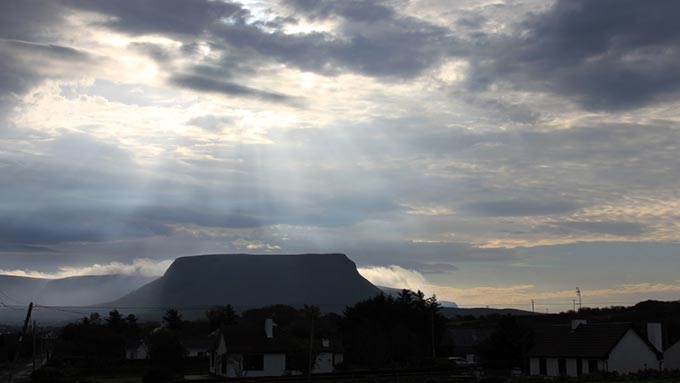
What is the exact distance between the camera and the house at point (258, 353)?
74.2 metres

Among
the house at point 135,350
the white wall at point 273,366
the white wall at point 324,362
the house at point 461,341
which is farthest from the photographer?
the house at point 135,350

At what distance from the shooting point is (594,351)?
6191cm

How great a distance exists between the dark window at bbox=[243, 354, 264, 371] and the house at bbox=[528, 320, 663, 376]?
2672cm

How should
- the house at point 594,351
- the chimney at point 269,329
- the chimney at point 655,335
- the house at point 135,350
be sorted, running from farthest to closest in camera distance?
the house at point 135,350 → the chimney at point 269,329 → the chimney at point 655,335 → the house at point 594,351

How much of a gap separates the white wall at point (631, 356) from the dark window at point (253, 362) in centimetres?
3364

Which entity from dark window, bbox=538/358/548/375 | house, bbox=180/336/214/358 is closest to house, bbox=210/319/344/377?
dark window, bbox=538/358/548/375

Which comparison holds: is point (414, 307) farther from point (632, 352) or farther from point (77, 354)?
point (77, 354)

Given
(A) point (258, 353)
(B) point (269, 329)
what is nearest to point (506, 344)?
(B) point (269, 329)

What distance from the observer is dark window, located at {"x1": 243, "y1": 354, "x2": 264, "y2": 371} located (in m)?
74.1

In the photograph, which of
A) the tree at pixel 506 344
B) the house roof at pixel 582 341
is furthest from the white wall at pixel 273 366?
the house roof at pixel 582 341

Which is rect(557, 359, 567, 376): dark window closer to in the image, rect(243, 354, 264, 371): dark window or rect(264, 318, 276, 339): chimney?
rect(243, 354, 264, 371): dark window

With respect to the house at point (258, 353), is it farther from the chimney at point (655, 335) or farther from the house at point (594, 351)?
the chimney at point (655, 335)

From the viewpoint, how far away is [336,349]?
8556cm

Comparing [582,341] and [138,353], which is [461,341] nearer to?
[582,341]
